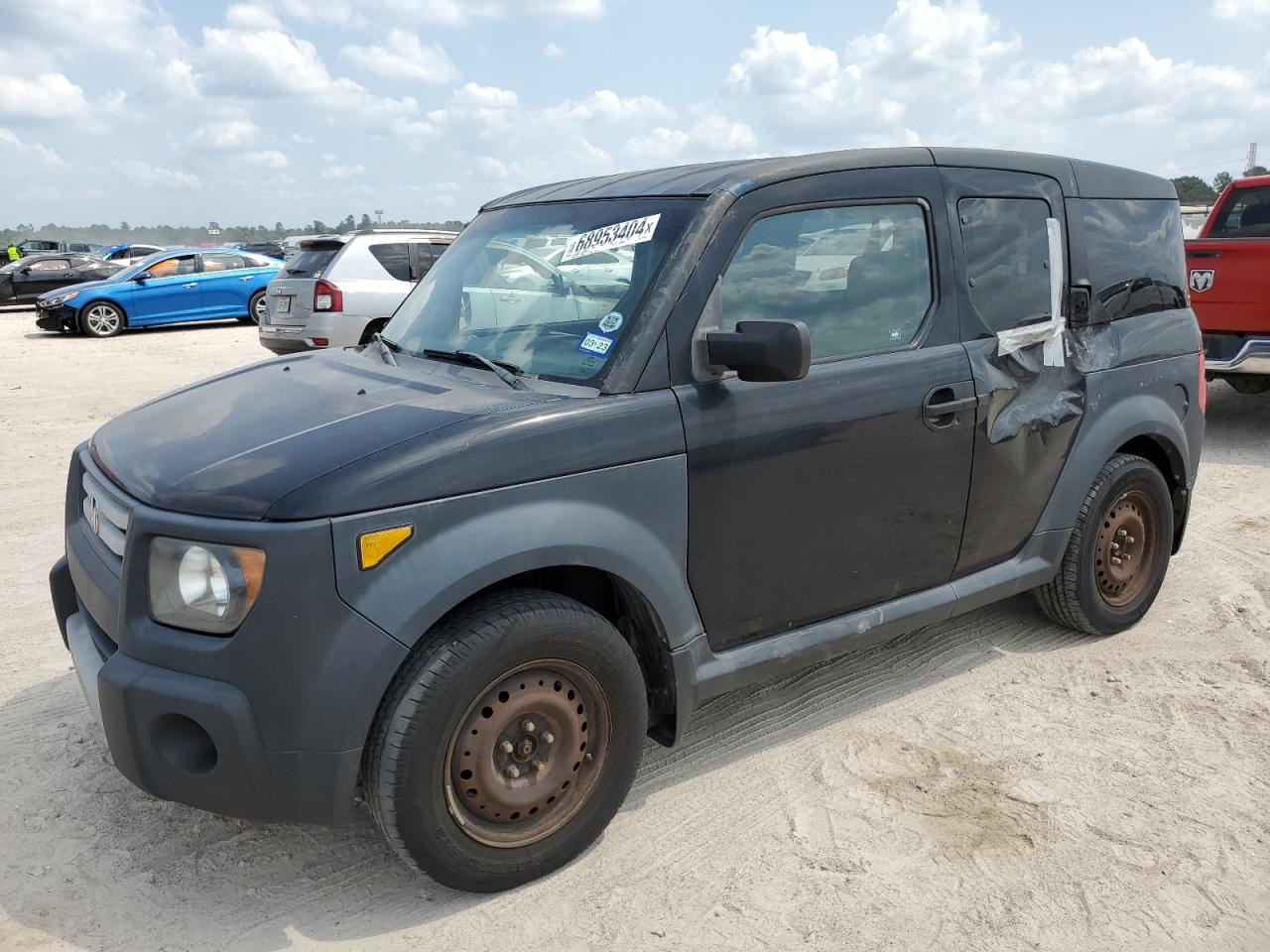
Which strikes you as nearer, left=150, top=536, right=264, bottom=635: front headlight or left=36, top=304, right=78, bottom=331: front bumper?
left=150, top=536, right=264, bottom=635: front headlight

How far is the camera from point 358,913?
2.89 meters

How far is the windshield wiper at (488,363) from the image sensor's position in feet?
10.6

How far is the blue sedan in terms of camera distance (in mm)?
18266

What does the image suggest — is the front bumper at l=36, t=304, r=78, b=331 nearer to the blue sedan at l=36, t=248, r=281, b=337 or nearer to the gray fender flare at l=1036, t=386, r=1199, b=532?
the blue sedan at l=36, t=248, r=281, b=337

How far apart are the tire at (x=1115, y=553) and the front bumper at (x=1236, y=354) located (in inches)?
153

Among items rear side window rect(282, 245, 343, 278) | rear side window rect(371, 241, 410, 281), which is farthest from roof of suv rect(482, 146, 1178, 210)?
rear side window rect(282, 245, 343, 278)

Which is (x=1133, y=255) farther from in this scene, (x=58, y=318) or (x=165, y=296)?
(x=58, y=318)

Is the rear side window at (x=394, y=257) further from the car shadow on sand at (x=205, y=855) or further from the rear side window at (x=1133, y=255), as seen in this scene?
the rear side window at (x=1133, y=255)

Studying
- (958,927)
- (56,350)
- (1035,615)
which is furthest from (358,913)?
(56,350)

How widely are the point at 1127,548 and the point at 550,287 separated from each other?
2.88 metres

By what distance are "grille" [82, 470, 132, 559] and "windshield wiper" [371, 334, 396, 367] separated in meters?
1.02

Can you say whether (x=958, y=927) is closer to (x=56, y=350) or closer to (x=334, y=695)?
(x=334, y=695)

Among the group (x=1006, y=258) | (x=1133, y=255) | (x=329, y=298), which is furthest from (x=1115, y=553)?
(x=329, y=298)

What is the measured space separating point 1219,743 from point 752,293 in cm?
233
